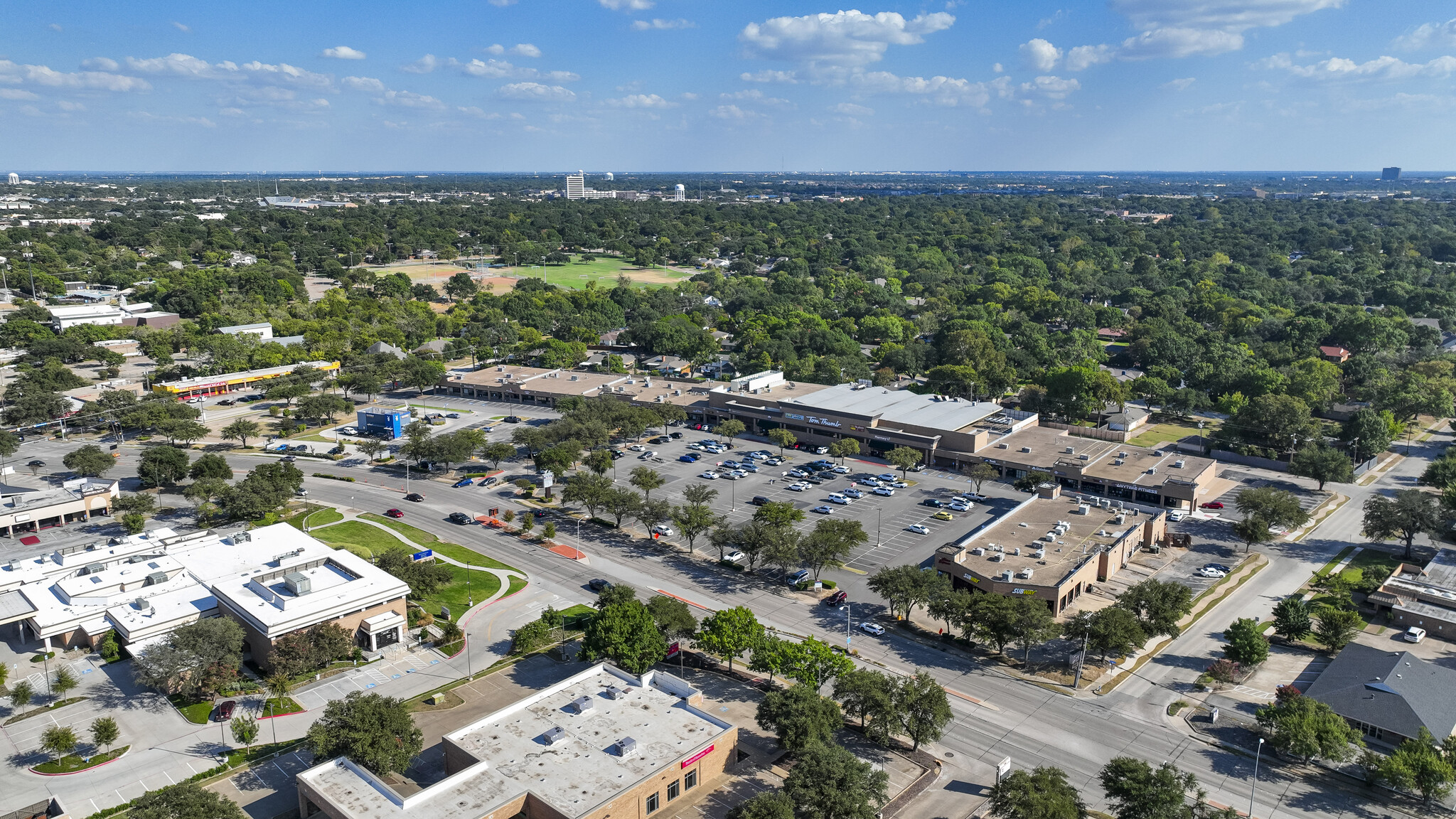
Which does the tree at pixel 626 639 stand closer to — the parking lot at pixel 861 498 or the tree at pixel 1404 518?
the parking lot at pixel 861 498

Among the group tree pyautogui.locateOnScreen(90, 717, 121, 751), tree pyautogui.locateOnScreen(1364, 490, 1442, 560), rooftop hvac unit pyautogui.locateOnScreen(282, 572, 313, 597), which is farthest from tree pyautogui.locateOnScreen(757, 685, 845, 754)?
tree pyautogui.locateOnScreen(1364, 490, 1442, 560)

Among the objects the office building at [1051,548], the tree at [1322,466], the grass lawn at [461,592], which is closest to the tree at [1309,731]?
the office building at [1051,548]

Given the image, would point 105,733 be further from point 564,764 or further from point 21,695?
point 564,764

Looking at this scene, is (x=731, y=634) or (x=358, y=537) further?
(x=358, y=537)

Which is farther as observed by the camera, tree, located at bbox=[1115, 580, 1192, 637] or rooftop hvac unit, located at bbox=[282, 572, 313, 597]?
rooftop hvac unit, located at bbox=[282, 572, 313, 597]

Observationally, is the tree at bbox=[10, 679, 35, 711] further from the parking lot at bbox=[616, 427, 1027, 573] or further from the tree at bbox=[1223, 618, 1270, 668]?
the tree at bbox=[1223, 618, 1270, 668]

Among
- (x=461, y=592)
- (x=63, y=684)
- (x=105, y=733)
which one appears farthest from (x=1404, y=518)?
(x=63, y=684)

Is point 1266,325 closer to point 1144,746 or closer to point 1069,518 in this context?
point 1069,518
